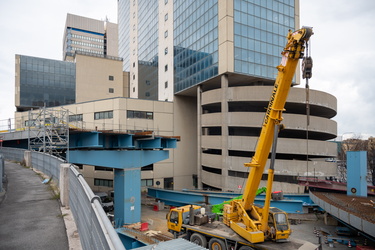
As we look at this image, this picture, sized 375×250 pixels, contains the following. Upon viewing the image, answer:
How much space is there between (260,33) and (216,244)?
2924cm

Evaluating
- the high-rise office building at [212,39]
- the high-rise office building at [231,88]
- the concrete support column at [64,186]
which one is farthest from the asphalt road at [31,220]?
the high-rise office building at [212,39]

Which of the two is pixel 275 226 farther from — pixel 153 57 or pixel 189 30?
pixel 153 57

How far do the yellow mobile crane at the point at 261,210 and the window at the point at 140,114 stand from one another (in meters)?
25.3

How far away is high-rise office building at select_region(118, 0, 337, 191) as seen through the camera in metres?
31.7

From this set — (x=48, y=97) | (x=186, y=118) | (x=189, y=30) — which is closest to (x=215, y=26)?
(x=189, y=30)

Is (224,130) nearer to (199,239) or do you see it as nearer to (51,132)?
(199,239)

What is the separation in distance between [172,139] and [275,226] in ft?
53.6

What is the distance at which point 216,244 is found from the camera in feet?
46.0

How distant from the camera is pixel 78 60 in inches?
2062

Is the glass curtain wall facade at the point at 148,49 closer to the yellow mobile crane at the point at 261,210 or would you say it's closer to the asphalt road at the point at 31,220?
the yellow mobile crane at the point at 261,210

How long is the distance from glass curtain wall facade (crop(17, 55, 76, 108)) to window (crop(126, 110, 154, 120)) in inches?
987

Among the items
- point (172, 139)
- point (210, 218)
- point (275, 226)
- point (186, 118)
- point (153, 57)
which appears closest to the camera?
point (275, 226)

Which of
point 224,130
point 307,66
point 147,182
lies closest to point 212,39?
point 224,130

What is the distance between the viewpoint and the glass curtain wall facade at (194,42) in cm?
3406
